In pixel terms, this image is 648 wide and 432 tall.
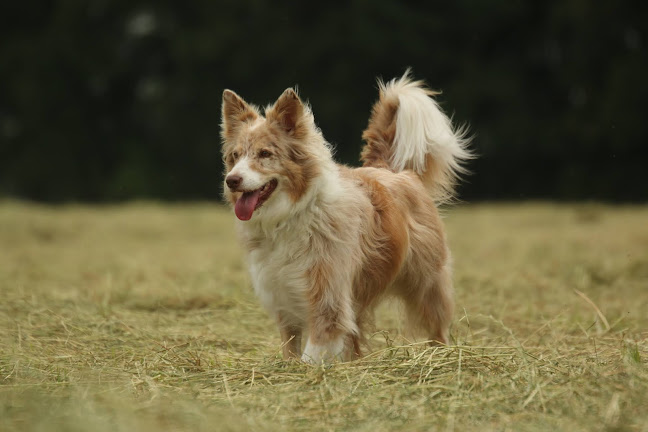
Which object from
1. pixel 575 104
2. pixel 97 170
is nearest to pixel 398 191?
pixel 575 104

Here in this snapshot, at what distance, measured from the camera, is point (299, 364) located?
11.9ft

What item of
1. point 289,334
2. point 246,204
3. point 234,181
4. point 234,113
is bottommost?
point 289,334

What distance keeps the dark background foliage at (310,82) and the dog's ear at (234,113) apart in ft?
35.9

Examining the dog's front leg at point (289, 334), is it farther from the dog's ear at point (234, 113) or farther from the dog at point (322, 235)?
the dog's ear at point (234, 113)

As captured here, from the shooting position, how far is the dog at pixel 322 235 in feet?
12.6

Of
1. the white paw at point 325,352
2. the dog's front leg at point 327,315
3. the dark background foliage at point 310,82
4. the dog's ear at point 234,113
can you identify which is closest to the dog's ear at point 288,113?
the dog's ear at point 234,113

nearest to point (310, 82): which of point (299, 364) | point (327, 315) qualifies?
point (327, 315)

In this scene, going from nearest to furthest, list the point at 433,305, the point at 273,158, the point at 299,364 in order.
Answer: the point at 299,364
the point at 273,158
the point at 433,305

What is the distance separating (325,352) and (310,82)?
13167mm

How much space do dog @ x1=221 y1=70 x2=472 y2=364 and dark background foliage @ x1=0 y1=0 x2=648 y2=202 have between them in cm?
1084

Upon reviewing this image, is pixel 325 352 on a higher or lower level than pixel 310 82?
lower

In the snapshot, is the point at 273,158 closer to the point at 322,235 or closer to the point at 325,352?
the point at 322,235

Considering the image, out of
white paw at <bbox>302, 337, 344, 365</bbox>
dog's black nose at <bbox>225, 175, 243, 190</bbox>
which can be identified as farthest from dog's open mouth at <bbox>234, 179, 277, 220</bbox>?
white paw at <bbox>302, 337, 344, 365</bbox>

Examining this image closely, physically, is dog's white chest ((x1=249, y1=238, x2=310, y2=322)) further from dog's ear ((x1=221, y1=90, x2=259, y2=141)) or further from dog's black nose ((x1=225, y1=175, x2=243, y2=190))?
dog's ear ((x1=221, y1=90, x2=259, y2=141))
